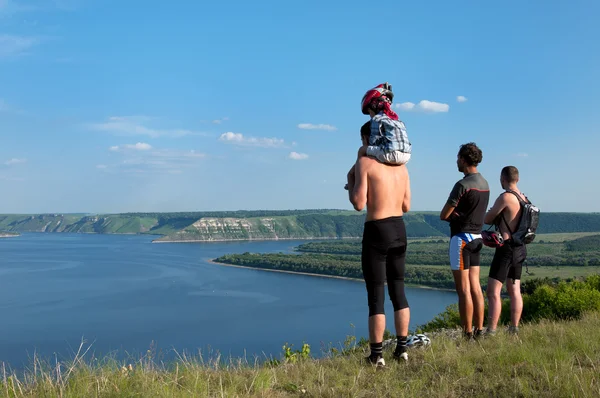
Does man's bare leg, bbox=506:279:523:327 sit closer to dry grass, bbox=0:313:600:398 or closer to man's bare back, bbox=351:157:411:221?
dry grass, bbox=0:313:600:398

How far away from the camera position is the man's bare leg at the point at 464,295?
14.9 feet

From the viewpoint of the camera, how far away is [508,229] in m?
5.00

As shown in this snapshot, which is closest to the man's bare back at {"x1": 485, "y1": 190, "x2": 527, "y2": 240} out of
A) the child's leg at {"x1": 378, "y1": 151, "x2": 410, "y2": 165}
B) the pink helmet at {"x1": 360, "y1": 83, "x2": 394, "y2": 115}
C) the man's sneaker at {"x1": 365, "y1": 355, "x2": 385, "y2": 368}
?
the child's leg at {"x1": 378, "y1": 151, "x2": 410, "y2": 165}

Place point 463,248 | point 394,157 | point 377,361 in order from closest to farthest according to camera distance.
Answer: point 377,361
point 394,157
point 463,248

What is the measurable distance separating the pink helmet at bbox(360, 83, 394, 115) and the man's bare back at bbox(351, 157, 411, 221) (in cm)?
53

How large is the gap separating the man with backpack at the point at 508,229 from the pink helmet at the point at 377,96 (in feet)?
6.10

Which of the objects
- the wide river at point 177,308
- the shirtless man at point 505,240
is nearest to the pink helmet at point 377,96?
the shirtless man at point 505,240

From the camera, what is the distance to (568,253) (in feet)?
370

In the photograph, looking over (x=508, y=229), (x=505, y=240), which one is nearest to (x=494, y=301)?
(x=505, y=240)

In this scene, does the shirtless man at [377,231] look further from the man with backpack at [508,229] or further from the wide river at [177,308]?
the wide river at [177,308]

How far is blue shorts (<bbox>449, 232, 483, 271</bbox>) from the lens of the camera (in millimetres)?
4543

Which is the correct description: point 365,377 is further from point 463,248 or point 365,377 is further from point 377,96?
point 377,96

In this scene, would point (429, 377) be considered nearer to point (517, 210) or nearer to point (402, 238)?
point (402, 238)

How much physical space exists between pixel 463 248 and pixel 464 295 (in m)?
0.45
